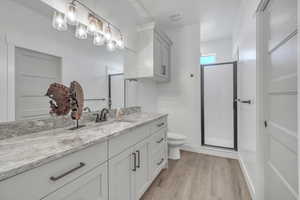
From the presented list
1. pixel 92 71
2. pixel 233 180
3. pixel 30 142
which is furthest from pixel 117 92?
pixel 233 180

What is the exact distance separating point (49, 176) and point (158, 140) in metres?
1.40

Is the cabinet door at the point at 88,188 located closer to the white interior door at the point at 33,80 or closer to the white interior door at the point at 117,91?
the white interior door at the point at 33,80

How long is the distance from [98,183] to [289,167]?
125 centimetres

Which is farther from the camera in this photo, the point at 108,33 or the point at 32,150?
the point at 108,33

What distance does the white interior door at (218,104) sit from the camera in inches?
119

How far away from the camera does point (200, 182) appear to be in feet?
6.11

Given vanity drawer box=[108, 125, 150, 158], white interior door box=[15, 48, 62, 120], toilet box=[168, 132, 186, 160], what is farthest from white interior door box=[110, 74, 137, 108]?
toilet box=[168, 132, 186, 160]

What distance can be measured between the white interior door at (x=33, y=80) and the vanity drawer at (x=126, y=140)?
2.11ft

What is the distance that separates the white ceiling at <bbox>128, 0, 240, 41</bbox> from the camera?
7.53 ft

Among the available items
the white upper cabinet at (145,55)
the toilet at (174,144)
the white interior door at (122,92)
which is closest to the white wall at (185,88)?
the toilet at (174,144)

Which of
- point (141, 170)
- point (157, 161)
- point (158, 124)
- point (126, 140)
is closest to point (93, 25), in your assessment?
point (126, 140)

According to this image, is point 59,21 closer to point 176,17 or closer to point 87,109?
point 87,109

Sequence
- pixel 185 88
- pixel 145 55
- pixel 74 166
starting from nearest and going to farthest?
1. pixel 74 166
2. pixel 145 55
3. pixel 185 88

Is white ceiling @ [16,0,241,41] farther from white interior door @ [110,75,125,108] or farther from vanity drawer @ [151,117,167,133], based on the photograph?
vanity drawer @ [151,117,167,133]
